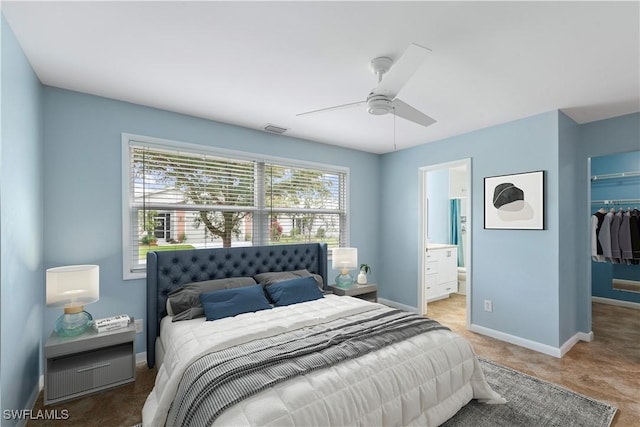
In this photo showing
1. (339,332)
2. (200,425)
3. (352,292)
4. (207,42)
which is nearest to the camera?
(200,425)

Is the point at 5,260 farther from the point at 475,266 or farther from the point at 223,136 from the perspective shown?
the point at 475,266

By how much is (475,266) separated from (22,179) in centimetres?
434

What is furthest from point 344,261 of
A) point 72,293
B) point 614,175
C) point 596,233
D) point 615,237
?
point 614,175

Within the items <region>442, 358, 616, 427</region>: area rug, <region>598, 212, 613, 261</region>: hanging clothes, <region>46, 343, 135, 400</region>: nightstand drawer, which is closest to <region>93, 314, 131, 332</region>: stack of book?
<region>46, 343, 135, 400</region>: nightstand drawer

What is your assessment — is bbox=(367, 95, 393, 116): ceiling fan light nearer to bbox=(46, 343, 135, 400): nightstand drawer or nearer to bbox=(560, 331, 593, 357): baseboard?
bbox=(46, 343, 135, 400): nightstand drawer

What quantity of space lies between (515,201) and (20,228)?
4.32 meters

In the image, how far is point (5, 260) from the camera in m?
1.70

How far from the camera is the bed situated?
1.48 meters

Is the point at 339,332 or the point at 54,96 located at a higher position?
the point at 54,96

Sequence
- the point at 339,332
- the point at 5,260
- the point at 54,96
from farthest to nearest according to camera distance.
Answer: the point at 54,96 < the point at 339,332 < the point at 5,260

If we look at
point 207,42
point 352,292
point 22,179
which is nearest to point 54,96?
point 22,179

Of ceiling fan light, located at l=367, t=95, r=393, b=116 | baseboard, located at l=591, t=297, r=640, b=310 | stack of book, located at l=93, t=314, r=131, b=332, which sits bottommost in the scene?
baseboard, located at l=591, t=297, r=640, b=310

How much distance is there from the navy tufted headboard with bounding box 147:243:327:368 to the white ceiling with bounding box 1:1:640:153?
58.5 inches

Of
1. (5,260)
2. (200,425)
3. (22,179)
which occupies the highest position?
(22,179)
